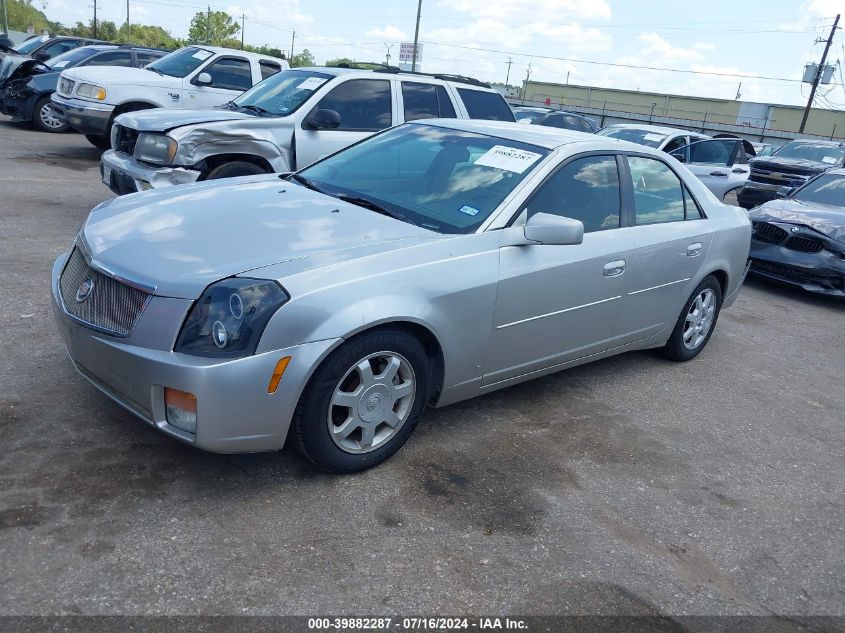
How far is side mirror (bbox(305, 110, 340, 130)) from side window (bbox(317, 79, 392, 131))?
1.00 ft

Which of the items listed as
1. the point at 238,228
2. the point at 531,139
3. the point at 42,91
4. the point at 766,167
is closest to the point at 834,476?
the point at 531,139

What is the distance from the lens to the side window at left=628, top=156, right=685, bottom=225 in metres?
4.89

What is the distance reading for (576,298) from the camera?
431 centimetres

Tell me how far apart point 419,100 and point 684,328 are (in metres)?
4.23

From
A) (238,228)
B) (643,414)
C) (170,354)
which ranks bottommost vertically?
(643,414)

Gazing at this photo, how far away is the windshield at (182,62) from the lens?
1172 centimetres

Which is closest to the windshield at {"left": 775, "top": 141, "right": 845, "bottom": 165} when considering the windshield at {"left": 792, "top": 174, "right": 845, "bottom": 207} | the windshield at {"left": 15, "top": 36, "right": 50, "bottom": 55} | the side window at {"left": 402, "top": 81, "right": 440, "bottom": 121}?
the windshield at {"left": 792, "top": 174, "right": 845, "bottom": 207}

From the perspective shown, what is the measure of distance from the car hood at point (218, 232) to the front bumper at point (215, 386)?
0.26 meters

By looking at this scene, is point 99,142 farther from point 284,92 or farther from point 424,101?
point 424,101

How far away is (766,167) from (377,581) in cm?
1471

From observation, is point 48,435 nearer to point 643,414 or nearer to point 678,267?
point 643,414

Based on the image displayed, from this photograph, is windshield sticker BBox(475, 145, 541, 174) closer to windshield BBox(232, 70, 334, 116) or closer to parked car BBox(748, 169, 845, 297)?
windshield BBox(232, 70, 334, 116)

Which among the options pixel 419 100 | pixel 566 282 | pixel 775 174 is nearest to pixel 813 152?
pixel 775 174

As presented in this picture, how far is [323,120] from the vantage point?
7.41m
